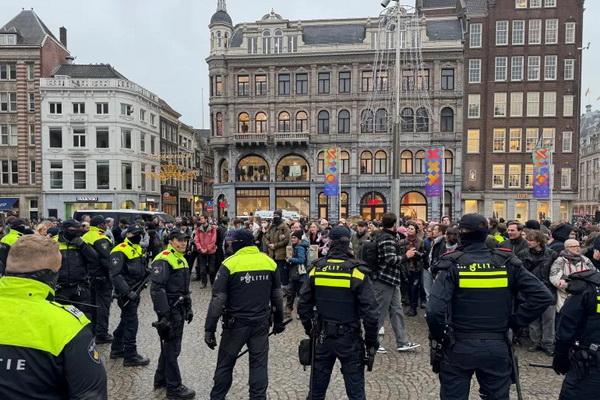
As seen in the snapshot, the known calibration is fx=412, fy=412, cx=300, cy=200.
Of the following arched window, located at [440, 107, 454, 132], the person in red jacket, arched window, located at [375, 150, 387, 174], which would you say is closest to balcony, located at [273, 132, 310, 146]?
arched window, located at [375, 150, 387, 174]

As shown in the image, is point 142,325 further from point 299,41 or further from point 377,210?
point 299,41

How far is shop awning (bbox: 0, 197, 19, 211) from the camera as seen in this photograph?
3683 cm

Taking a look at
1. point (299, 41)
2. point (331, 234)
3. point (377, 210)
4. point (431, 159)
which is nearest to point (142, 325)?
point (331, 234)

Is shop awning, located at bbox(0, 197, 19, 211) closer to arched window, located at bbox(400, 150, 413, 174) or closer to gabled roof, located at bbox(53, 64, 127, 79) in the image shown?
gabled roof, located at bbox(53, 64, 127, 79)

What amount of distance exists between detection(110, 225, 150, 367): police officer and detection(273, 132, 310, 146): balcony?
3319 cm

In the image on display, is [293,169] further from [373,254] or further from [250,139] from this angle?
[373,254]

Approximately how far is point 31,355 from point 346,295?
123 inches

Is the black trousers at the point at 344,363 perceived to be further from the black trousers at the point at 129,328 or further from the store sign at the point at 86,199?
the store sign at the point at 86,199

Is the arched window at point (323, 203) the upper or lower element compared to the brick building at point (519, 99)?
lower

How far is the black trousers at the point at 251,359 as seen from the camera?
4.82 meters

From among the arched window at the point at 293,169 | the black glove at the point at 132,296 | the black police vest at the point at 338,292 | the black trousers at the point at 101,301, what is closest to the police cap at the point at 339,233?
the black police vest at the point at 338,292

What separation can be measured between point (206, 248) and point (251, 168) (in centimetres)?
2933

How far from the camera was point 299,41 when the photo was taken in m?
40.3

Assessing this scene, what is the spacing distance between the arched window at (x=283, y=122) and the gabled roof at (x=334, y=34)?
7.57 m
